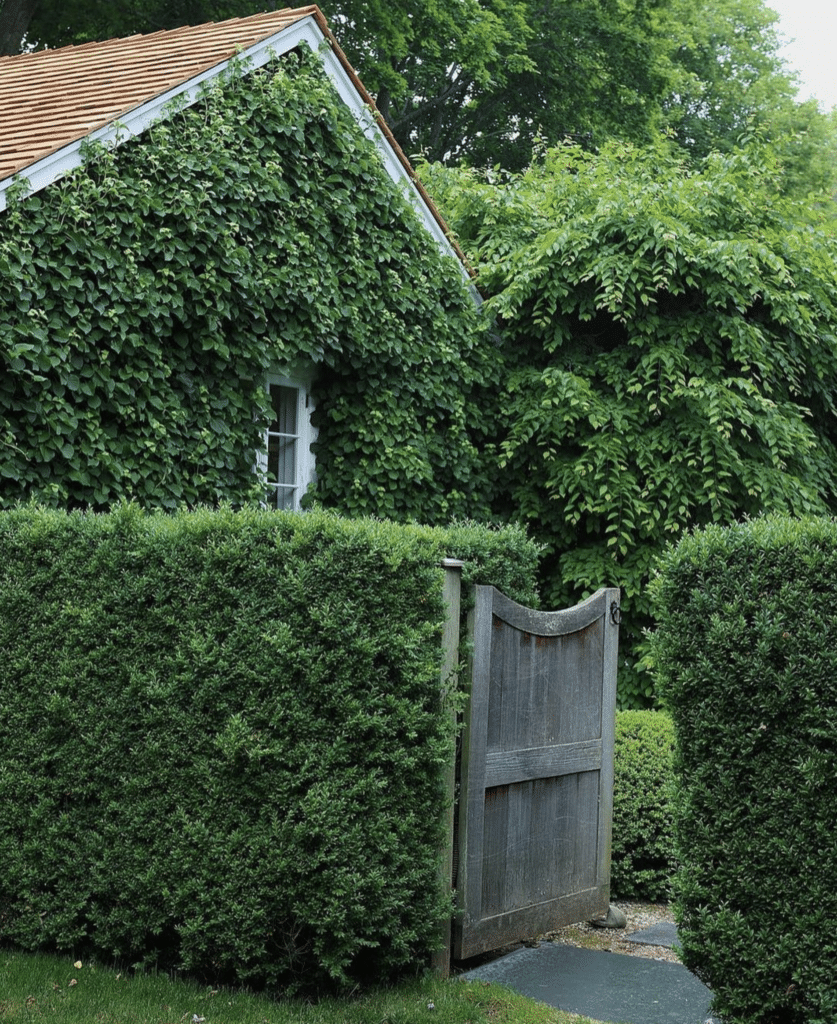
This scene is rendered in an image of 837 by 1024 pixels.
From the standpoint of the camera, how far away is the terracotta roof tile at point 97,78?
797 centimetres

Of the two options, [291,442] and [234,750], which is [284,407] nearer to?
[291,442]

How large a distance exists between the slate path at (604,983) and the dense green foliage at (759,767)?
640mm

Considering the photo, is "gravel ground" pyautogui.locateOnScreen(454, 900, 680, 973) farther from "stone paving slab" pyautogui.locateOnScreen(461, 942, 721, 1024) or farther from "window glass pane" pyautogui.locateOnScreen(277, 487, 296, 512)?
"window glass pane" pyautogui.locateOnScreen(277, 487, 296, 512)

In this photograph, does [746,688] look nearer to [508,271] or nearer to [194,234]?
[194,234]

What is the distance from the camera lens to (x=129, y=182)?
7.79 m

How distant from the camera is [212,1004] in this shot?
473 centimetres

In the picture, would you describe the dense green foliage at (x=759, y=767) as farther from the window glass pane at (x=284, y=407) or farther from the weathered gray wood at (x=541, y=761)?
the window glass pane at (x=284, y=407)

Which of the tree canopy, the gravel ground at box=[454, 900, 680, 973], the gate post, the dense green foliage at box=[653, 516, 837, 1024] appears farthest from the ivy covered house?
the tree canopy

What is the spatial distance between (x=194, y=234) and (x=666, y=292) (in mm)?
4774

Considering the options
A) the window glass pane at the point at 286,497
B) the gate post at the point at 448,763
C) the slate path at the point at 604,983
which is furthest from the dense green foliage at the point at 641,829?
the window glass pane at the point at 286,497

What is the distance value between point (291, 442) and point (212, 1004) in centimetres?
568

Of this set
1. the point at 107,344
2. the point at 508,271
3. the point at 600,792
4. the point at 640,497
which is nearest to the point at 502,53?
the point at 508,271

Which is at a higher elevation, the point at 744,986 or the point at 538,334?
the point at 538,334

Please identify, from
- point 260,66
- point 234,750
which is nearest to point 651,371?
point 260,66
